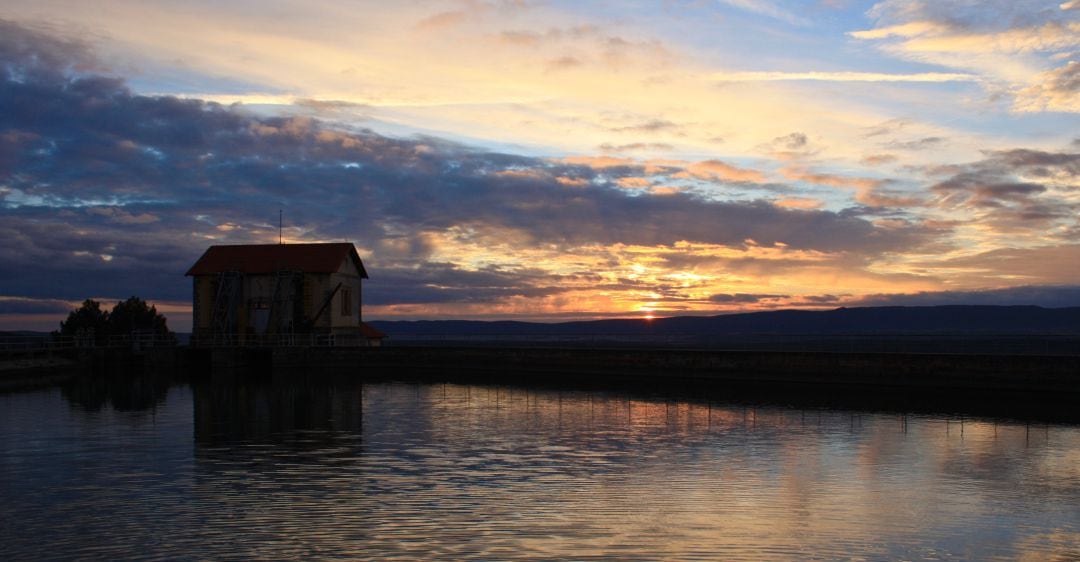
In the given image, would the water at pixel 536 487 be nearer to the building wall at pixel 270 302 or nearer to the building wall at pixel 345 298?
the building wall at pixel 270 302

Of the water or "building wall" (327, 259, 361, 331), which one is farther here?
"building wall" (327, 259, 361, 331)

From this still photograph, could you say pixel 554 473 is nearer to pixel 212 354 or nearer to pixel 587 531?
pixel 587 531

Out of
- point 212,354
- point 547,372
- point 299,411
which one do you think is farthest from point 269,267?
point 299,411

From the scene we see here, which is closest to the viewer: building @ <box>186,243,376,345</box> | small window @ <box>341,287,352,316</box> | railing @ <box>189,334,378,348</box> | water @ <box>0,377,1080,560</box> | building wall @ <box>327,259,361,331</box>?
water @ <box>0,377,1080,560</box>

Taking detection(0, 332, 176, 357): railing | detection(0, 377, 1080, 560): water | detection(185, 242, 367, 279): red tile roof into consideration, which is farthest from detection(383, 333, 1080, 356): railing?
detection(0, 377, 1080, 560): water

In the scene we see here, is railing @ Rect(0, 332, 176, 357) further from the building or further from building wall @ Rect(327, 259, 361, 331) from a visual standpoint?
building wall @ Rect(327, 259, 361, 331)

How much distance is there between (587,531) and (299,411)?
64.2 ft

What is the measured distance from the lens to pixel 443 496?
14.0 m

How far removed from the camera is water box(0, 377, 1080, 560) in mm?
11156

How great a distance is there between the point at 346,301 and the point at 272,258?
5875 mm

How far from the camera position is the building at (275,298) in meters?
55.8

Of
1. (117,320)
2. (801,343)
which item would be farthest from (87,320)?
(801,343)

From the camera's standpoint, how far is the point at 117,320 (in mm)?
62844

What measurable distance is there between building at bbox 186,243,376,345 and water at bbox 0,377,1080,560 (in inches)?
1101
